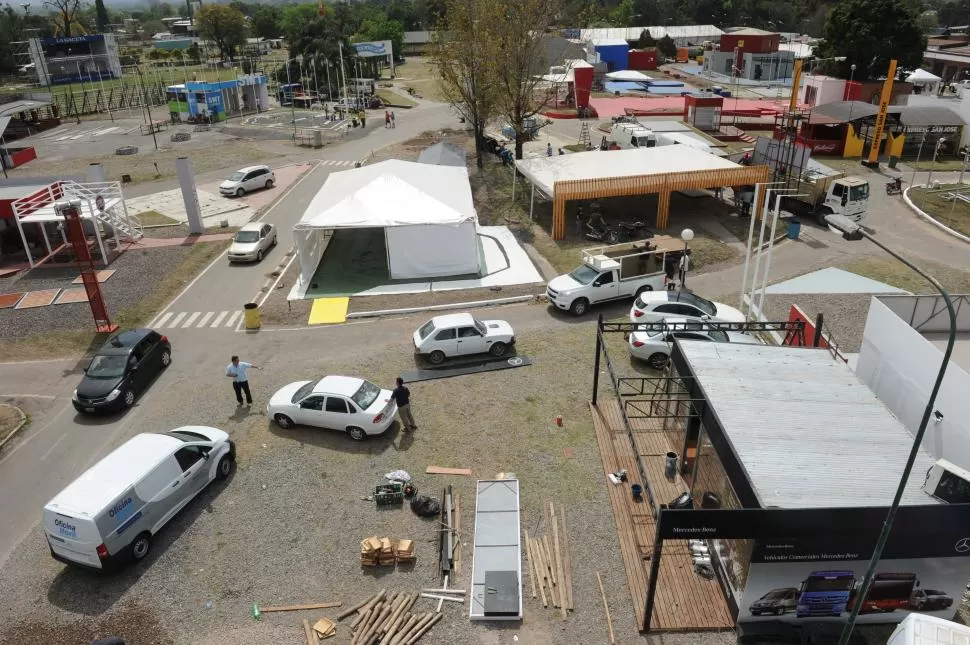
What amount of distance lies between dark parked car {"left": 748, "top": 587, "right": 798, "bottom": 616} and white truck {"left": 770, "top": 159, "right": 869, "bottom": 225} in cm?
2255

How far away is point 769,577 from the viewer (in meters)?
10.5

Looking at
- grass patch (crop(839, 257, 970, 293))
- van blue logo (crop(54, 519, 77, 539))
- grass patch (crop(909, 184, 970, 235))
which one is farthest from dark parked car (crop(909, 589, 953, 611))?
grass patch (crop(909, 184, 970, 235))

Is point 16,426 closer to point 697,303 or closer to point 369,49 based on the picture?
point 697,303

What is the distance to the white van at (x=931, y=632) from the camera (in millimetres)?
9156

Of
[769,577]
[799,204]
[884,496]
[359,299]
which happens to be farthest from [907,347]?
[799,204]

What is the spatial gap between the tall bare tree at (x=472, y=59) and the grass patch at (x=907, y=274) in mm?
23226

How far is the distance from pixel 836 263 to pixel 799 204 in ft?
21.7

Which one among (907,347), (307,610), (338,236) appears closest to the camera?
(307,610)

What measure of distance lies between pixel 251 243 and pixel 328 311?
7744 millimetres

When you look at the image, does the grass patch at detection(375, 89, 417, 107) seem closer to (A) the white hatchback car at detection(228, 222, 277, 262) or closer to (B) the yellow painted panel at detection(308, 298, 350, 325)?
(A) the white hatchback car at detection(228, 222, 277, 262)

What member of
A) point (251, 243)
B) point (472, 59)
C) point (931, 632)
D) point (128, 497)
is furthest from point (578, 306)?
point (472, 59)

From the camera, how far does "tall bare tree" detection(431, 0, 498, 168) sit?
39.2 m

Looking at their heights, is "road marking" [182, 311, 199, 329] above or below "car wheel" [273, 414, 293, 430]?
below

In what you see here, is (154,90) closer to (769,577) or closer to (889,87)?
(889,87)
